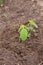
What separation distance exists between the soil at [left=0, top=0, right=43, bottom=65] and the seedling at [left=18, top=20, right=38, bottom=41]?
0.09 m

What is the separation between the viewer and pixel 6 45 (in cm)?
387

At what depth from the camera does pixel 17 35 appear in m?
4.02

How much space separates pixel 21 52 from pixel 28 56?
146mm

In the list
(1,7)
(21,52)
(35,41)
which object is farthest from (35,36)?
(1,7)

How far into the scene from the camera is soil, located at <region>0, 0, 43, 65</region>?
11.9 feet

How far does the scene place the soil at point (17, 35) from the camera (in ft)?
11.9

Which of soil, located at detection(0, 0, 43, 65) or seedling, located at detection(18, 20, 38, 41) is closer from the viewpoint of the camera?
soil, located at detection(0, 0, 43, 65)

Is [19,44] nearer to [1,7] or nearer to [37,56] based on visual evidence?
[37,56]

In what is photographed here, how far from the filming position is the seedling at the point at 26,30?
12.6ft

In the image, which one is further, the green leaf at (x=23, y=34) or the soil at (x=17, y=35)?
the green leaf at (x=23, y=34)

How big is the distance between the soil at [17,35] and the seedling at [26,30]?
9 cm

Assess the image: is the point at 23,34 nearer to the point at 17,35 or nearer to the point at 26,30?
the point at 26,30

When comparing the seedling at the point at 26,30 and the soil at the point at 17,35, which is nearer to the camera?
the soil at the point at 17,35

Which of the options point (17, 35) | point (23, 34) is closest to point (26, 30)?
point (23, 34)
